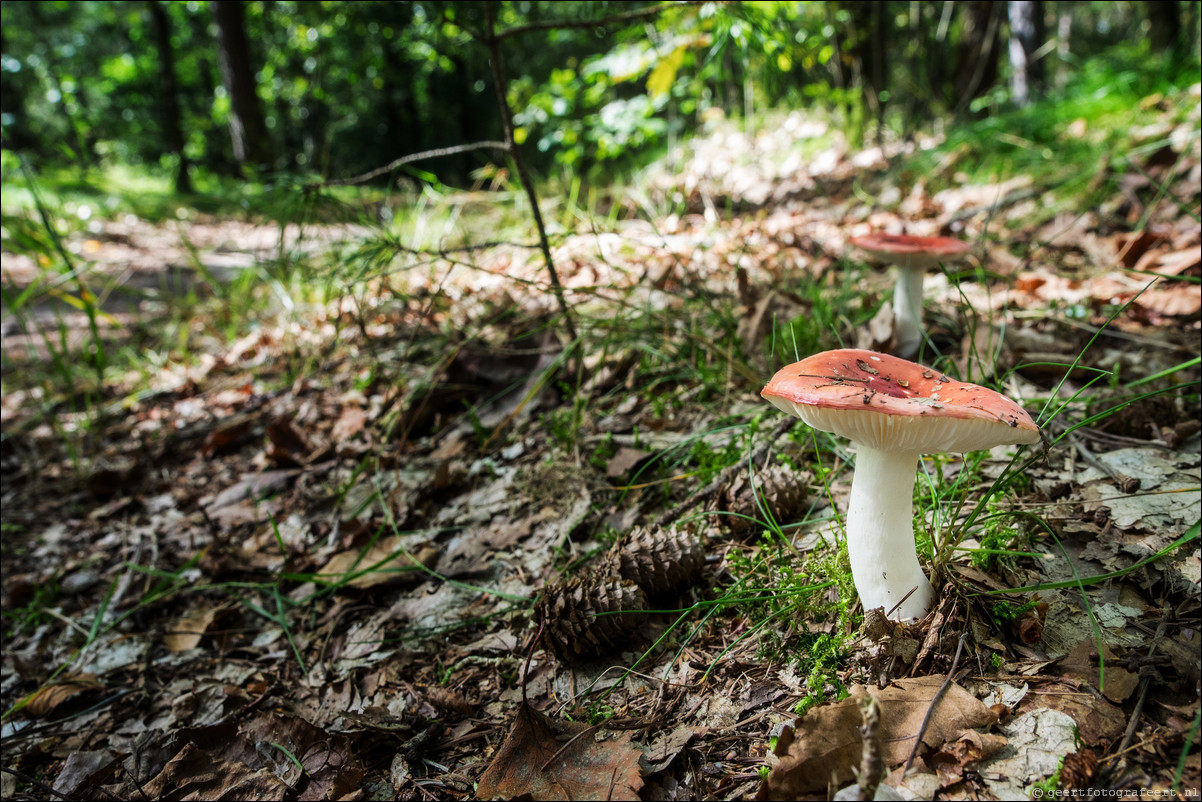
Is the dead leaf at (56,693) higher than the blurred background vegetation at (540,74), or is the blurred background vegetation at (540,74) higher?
the blurred background vegetation at (540,74)

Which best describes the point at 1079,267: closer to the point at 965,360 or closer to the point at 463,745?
the point at 965,360

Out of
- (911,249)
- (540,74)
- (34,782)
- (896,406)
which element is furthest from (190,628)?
(540,74)

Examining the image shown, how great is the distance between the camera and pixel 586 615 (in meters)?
1.61

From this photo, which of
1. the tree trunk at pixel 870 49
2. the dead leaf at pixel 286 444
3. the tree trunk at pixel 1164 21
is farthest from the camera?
the tree trunk at pixel 1164 21

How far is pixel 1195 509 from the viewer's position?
166 cm

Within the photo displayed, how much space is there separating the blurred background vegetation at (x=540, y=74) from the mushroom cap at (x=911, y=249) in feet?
2.71

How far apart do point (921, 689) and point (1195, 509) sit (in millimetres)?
987

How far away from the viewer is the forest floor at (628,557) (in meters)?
1.32

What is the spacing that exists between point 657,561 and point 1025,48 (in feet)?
21.7

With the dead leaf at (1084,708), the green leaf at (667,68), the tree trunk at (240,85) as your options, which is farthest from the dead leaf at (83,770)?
the tree trunk at (240,85)

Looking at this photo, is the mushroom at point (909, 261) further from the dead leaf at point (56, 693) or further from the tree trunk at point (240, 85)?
the tree trunk at point (240, 85)

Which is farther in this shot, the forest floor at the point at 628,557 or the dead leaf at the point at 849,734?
the forest floor at the point at 628,557

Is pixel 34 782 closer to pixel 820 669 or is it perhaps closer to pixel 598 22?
pixel 820 669

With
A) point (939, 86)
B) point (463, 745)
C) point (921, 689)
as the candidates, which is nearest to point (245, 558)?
point (463, 745)
